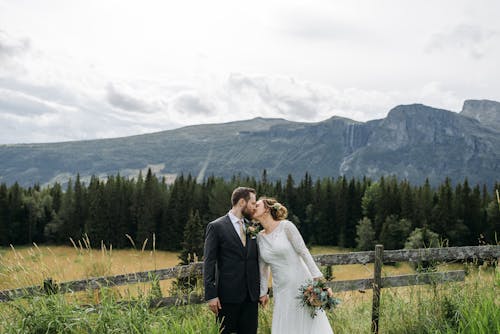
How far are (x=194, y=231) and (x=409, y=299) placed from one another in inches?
1285

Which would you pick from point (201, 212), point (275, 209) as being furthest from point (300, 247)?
point (201, 212)

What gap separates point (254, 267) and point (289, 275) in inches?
17.7

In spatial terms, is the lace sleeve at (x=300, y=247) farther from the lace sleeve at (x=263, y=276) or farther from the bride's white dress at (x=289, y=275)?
the lace sleeve at (x=263, y=276)

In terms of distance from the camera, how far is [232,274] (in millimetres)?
5426

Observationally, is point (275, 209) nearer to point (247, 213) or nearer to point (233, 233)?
point (247, 213)

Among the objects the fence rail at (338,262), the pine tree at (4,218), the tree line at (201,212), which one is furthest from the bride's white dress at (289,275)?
the pine tree at (4,218)

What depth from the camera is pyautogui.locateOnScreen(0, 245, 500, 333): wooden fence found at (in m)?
5.49

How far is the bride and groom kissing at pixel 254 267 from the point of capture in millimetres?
5430

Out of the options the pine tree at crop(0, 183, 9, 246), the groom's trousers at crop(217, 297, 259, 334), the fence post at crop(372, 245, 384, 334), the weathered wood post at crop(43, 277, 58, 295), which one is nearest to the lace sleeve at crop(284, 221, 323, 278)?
the groom's trousers at crop(217, 297, 259, 334)

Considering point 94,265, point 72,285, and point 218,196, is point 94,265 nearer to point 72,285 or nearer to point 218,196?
point 72,285

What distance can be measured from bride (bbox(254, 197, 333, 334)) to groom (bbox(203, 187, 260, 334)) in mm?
171

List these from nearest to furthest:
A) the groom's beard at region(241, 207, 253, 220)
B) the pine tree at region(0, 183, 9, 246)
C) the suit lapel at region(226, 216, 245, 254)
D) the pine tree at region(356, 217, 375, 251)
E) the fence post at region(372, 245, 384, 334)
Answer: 1. the suit lapel at region(226, 216, 245, 254)
2. the groom's beard at region(241, 207, 253, 220)
3. the fence post at region(372, 245, 384, 334)
4. the pine tree at region(356, 217, 375, 251)
5. the pine tree at region(0, 183, 9, 246)

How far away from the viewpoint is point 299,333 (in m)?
5.46

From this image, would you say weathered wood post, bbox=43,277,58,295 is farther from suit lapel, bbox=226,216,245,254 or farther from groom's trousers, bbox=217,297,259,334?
suit lapel, bbox=226,216,245,254
